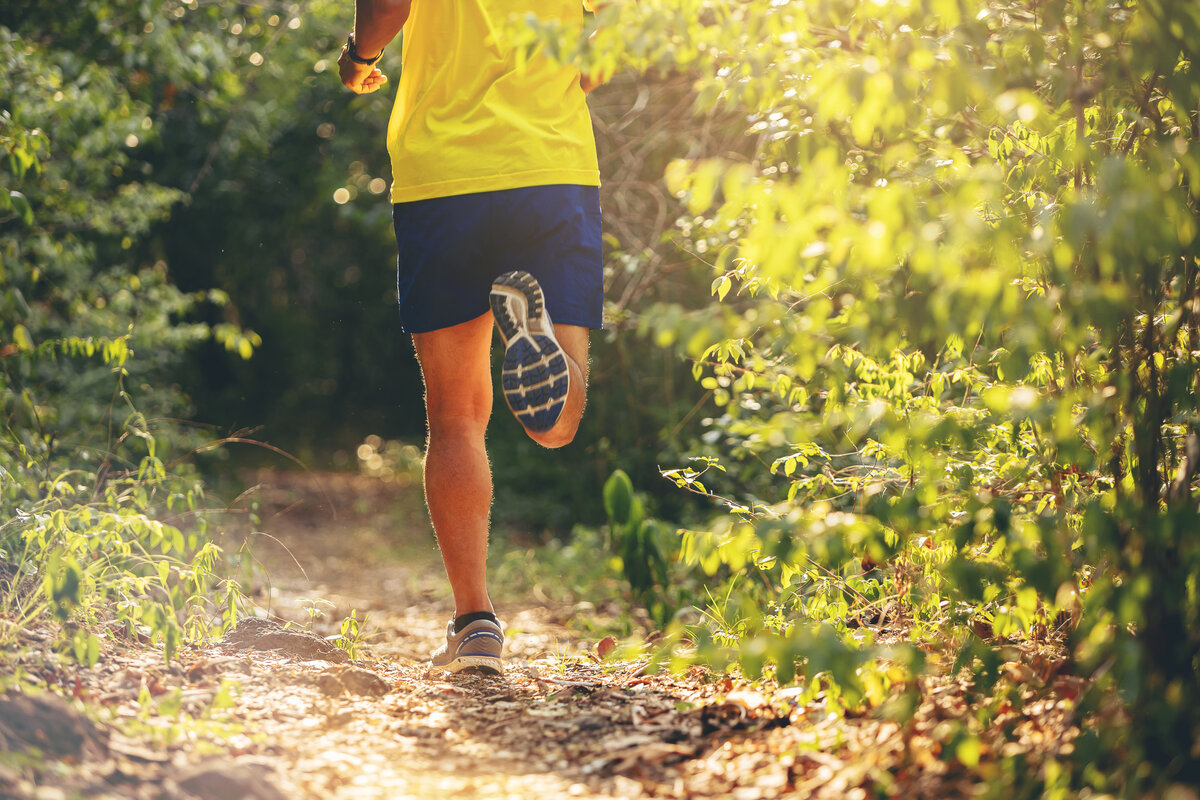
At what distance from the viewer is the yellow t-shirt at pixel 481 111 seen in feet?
7.72

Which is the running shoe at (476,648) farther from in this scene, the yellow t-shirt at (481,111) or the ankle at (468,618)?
the yellow t-shirt at (481,111)

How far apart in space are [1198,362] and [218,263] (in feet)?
29.1

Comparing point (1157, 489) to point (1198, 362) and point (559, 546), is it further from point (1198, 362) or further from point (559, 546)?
point (559, 546)

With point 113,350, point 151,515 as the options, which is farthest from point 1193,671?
point 151,515

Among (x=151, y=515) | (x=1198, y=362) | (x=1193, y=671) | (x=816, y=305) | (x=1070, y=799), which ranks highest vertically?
(x=816, y=305)

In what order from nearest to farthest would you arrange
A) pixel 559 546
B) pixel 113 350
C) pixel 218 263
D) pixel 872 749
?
pixel 872 749
pixel 113 350
pixel 559 546
pixel 218 263

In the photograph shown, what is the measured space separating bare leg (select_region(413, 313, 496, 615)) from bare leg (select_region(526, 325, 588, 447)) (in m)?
0.22

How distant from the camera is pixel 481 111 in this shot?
7.70 feet

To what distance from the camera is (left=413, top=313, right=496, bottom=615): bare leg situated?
2.38 m

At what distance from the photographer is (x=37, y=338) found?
16.1ft

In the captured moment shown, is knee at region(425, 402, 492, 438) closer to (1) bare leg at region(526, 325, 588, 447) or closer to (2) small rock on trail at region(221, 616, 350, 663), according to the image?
(1) bare leg at region(526, 325, 588, 447)

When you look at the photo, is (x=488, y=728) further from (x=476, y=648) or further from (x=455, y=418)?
(x=455, y=418)

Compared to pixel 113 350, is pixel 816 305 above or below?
above

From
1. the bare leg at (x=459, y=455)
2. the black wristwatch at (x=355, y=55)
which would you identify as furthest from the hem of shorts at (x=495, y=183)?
the black wristwatch at (x=355, y=55)
